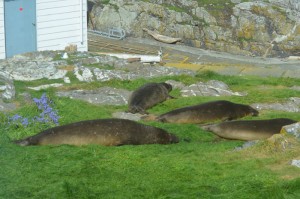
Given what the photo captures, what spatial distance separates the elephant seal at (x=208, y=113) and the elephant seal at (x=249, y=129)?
1.11 m

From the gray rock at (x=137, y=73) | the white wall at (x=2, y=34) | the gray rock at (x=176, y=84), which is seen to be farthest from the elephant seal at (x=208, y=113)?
the white wall at (x=2, y=34)

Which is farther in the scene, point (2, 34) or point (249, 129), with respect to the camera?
point (2, 34)

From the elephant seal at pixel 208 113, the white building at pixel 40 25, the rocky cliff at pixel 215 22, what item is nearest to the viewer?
the elephant seal at pixel 208 113

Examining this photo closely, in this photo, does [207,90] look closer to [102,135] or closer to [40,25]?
[102,135]

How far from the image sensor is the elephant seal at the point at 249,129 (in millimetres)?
11719

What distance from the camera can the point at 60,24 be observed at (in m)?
22.5

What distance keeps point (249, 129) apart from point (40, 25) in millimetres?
11971

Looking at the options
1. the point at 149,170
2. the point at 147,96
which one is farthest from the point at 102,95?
the point at 149,170

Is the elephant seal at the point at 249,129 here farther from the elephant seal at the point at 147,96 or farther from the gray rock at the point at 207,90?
the gray rock at the point at 207,90

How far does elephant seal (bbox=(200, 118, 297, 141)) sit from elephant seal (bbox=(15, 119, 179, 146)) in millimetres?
1187

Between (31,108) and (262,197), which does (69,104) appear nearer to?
(31,108)

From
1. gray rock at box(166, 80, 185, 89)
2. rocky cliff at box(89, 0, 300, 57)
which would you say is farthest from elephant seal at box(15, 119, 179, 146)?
rocky cliff at box(89, 0, 300, 57)

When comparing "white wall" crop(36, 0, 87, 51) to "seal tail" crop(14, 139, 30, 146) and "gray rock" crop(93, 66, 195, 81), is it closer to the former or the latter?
"gray rock" crop(93, 66, 195, 81)

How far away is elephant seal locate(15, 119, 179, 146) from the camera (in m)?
10.6
